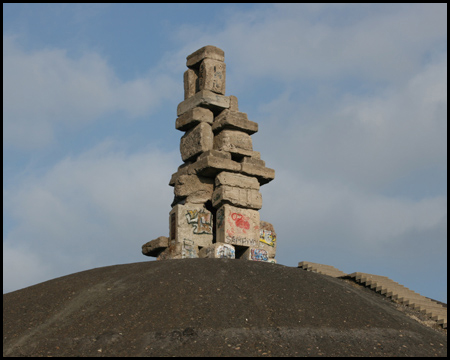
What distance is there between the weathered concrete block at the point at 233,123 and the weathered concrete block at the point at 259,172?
1455mm

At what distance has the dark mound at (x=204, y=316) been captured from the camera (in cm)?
1460

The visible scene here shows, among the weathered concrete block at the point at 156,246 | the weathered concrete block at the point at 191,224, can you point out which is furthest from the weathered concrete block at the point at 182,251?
the weathered concrete block at the point at 156,246

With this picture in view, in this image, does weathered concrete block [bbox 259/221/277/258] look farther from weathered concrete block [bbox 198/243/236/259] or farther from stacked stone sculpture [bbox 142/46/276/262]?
weathered concrete block [bbox 198/243/236/259]

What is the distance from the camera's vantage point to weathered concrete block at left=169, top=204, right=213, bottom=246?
23.8 metres

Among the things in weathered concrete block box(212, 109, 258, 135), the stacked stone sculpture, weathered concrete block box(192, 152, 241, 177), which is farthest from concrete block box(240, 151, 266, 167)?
weathered concrete block box(212, 109, 258, 135)

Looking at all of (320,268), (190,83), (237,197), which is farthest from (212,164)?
(320,268)

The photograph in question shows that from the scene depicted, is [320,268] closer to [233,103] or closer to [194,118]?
[233,103]

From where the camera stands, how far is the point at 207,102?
25438mm

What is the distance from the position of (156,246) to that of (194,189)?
2400 mm

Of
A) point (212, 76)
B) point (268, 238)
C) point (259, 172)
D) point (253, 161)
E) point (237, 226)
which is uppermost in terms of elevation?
point (212, 76)

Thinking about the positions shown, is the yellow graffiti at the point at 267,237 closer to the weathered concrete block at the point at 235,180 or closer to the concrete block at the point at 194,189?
the weathered concrete block at the point at 235,180

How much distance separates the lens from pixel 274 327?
1545cm

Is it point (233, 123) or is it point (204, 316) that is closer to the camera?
point (204, 316)

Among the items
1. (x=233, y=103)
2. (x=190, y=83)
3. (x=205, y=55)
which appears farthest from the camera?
(x=190, y=83)
